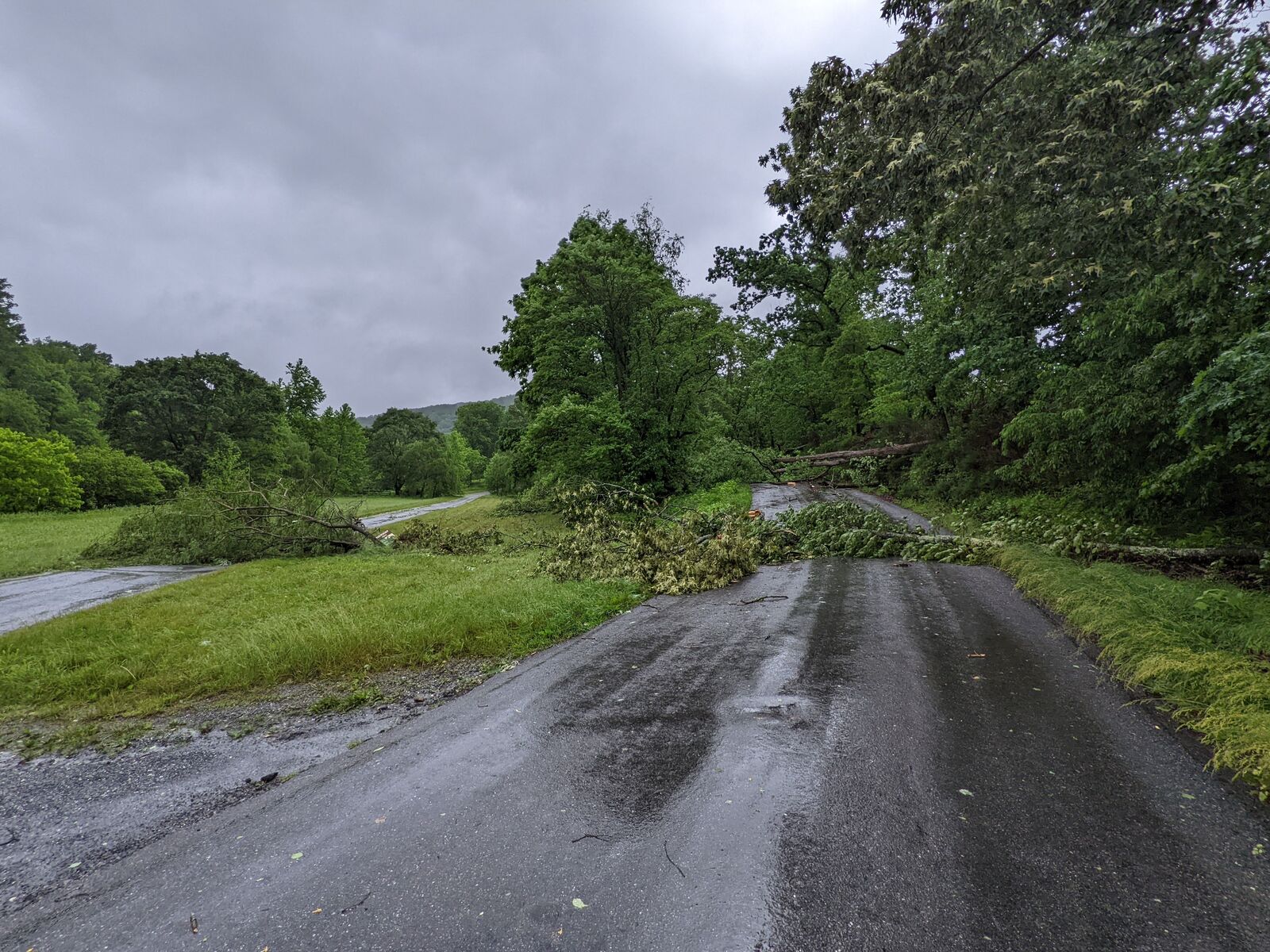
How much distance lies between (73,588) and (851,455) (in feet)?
73.3

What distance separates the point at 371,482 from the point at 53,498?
1215 inches

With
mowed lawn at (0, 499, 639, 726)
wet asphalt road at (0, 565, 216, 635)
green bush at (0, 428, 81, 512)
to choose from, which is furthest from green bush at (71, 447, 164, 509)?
mowed lawn at (0, 499, 639, 726)

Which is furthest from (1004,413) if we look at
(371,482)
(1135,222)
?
(371,482)

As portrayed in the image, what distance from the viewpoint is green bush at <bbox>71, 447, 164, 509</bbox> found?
2777 centimetres

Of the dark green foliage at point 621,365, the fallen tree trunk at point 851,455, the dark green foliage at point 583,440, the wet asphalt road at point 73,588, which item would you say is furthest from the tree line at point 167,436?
the fallen tree trunk at point 851,455

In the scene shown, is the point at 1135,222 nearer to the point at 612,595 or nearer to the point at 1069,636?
the point at 1069,636

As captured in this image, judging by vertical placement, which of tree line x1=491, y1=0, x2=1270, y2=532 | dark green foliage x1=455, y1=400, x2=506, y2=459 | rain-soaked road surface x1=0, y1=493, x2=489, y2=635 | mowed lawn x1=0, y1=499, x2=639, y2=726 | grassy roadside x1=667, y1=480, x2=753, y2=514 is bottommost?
rain-soaked road surface x1=0, y1=493, x2=489, y2=635

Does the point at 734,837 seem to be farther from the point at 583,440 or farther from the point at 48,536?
the point at 48,536

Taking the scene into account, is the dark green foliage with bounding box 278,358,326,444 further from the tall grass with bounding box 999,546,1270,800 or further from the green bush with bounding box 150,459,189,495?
the tall grass with bounding box 999,546,1270,800

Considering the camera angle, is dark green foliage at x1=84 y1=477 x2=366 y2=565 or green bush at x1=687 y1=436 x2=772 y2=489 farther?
green bush at x1=687 y1=436 x2=772 y2=489

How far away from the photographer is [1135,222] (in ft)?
18.1

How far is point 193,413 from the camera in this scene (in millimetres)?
37625

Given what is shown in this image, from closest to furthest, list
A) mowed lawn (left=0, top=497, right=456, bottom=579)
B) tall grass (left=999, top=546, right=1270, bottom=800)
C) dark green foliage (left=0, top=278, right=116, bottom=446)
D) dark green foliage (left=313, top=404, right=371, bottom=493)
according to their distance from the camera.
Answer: tall grass (left=999, top=546, right=1270, bottom=800), mowed lawn (left=0, top=497, right=456, bottom=579), dark green foliage (left=0, top=278, right=116, bottom=446), dark green foliage (left=313, top=404, right=371, bottom=493)

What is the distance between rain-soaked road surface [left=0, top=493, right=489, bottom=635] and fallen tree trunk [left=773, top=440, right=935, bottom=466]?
1902 centimetres
